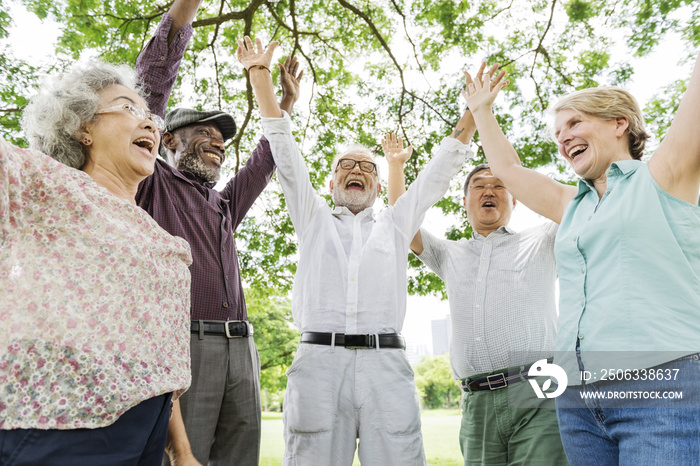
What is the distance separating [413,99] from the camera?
23.8 ft

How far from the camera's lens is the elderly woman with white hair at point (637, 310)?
1.43m

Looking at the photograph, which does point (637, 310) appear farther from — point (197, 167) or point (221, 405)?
point (197, 167)

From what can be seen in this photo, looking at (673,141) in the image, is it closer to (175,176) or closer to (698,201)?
(698,201)

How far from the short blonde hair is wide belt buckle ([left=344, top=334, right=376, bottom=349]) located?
1.49 metres

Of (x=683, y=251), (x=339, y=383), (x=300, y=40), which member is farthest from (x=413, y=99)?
(x=683, y=251)

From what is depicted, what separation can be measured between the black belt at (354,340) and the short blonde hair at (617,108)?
1.46 m

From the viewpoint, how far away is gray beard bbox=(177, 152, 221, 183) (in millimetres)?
3119

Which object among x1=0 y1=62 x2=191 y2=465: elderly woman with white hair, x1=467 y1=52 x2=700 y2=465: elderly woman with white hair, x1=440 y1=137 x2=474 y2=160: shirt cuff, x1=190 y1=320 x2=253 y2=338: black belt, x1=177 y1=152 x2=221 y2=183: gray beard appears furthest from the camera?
x1=177 y1=152 x2=221 y2=183: gray beard

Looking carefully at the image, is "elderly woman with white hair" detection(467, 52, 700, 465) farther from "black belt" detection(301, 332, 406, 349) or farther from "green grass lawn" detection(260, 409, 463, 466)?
"green grass lawn" detection(260, 409, 463, 466)

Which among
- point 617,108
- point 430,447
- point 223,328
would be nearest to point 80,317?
point 223,328

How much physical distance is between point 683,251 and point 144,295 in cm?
168

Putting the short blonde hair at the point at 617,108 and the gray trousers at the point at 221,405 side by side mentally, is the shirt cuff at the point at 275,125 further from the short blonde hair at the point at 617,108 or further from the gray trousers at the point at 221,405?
the short blonde hair at the point at 617,108

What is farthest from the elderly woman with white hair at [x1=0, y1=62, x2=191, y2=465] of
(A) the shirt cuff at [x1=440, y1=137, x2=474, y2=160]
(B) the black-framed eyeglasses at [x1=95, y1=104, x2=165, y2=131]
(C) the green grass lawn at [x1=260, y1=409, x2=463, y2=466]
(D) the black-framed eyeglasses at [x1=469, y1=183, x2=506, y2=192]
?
(C) the green grass lawn at [x1=260, y1=409, x2=463, y2=466]

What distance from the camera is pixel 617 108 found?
1961mm
